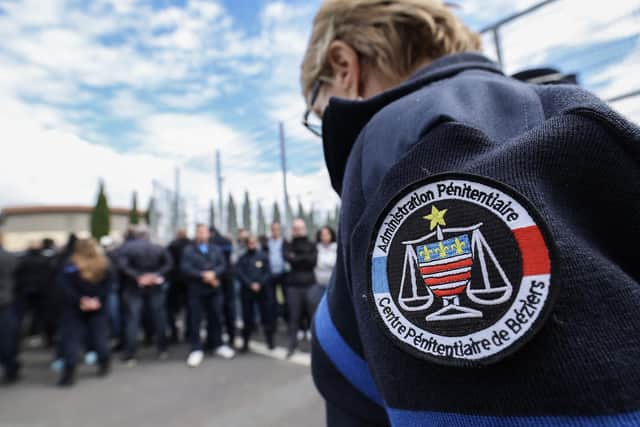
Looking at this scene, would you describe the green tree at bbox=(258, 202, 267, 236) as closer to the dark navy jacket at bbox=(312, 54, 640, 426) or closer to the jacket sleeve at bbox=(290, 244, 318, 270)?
the jacket sleeve at bbox=(290, 244, 318, 270)

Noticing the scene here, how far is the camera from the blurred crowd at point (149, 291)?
505 cm

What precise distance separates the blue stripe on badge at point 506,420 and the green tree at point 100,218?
34.1 metres

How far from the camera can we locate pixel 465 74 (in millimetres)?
643

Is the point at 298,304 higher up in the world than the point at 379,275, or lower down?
lower down

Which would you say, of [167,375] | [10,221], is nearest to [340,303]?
[167,375]

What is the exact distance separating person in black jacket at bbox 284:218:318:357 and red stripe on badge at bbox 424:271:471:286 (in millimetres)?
5123

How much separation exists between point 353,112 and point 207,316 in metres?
5.76

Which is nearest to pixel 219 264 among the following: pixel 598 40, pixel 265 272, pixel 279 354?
pixel 265 272

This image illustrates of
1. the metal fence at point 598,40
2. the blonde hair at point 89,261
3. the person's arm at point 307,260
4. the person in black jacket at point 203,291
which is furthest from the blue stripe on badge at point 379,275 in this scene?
the person in black jacket at point 203,291

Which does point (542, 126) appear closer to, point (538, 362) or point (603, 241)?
point (603, 241)

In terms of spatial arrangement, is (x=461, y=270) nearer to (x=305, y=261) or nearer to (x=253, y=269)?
(x=305, y=261)

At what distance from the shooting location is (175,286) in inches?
259

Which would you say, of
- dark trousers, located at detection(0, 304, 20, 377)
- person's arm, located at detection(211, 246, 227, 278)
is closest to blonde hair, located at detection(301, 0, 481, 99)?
person's arm, located at detection(211, 246, 227, 278)

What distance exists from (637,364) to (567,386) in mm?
64
